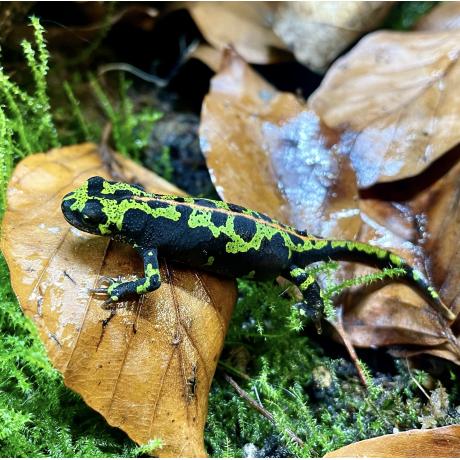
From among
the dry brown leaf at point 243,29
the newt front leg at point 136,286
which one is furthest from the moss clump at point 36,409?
the dry brown leaf at point 243,29

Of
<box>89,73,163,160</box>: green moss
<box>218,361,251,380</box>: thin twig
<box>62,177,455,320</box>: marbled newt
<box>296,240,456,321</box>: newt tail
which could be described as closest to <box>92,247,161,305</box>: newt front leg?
<box>62,177,455,320</box>: marbled newt

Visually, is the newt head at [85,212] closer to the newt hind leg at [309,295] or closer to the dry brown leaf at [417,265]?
the newt hind leg at [309,295]

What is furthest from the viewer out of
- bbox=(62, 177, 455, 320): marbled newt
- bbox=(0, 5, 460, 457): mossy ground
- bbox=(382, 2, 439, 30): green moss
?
bbox=(382, 2, 439, 30): green moss

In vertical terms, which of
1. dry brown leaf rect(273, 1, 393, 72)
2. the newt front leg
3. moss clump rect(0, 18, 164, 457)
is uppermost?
dry brown leaf rect(273, 1, 393, 72)

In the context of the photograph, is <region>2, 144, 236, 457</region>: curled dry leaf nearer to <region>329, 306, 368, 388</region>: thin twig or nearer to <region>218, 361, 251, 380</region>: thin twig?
<region>218, 361, 251, 380</region>: thin twig

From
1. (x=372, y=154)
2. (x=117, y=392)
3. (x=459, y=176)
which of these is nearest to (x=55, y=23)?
(x=372, y=154)

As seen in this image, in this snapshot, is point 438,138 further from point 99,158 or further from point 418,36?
point 99,158
